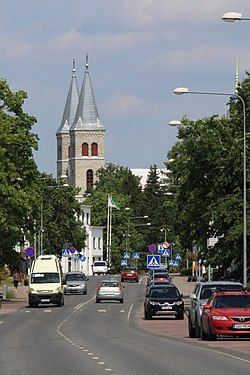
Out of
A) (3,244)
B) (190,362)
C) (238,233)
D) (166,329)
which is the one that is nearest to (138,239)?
(3,244)

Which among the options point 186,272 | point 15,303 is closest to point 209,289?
point 15,303

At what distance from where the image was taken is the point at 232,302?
110 ft

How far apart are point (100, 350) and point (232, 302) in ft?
16.5

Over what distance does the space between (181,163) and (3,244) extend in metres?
11.2

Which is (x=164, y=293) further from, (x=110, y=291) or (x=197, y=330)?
(x=110, y=291)

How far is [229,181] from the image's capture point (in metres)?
61.8

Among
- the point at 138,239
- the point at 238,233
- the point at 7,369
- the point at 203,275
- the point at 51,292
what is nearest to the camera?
the point at 7,369

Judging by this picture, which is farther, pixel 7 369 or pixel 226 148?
pixel 226 148

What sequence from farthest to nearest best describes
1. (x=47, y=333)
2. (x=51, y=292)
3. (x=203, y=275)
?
(x=203, y=275), (x=51, y=292), (x=47, y=333)

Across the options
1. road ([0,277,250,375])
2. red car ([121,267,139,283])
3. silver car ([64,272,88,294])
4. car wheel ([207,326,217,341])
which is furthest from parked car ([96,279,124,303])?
red car ([121,267,139,283])

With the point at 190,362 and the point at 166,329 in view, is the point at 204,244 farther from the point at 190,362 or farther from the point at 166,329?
the point at 190,362

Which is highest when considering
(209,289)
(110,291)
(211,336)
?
(110,291)

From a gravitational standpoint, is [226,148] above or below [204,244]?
above

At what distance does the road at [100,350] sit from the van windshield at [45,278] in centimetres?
998
